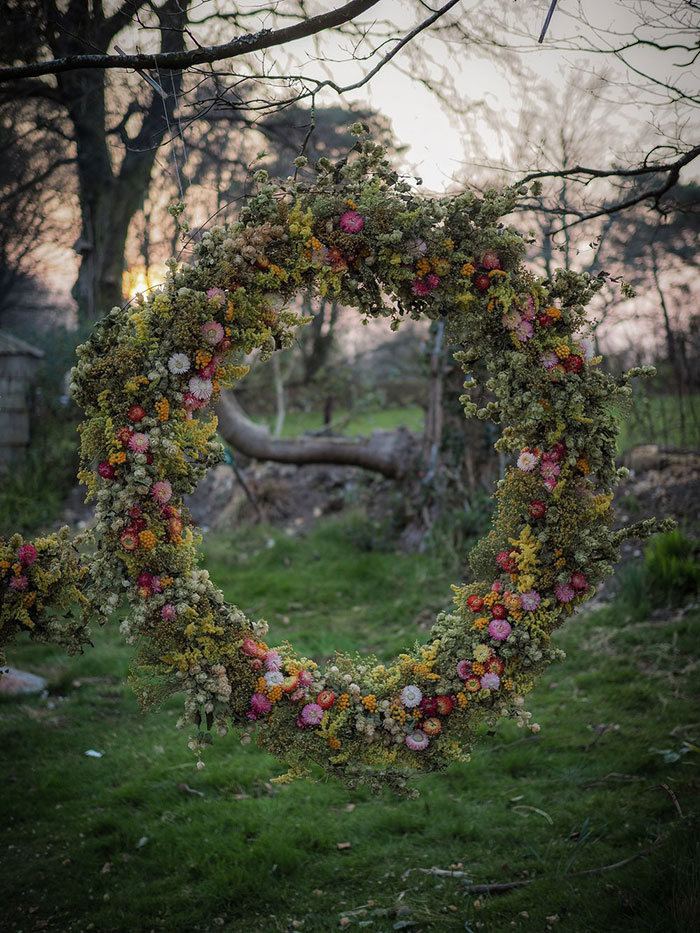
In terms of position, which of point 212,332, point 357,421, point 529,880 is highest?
point 357,421

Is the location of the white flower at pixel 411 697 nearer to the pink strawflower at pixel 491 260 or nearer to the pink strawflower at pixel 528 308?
the pink strawflower at pixel 528 308

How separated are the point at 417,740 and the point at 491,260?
1842 mm

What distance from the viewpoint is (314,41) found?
10.3ft

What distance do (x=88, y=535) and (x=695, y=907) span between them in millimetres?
2573

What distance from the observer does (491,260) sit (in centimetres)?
269

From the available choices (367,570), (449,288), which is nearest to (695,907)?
(449,288)

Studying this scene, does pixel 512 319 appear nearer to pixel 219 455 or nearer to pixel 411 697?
pixel 219 455

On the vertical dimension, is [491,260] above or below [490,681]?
above

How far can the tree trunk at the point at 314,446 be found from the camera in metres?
8.57

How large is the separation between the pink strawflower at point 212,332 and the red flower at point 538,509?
4.49 ft

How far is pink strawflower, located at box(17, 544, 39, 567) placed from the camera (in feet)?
8.59

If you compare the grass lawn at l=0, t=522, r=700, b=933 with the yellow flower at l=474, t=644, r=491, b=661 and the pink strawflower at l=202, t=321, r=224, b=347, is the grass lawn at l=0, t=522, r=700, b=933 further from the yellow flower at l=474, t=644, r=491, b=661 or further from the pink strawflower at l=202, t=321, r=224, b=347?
the pink strawflower at l=202, t=321, r=224, b=347

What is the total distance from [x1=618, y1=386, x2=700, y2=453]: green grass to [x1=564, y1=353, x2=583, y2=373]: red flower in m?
5.64

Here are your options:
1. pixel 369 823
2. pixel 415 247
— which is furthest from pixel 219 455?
pixel 369 823
